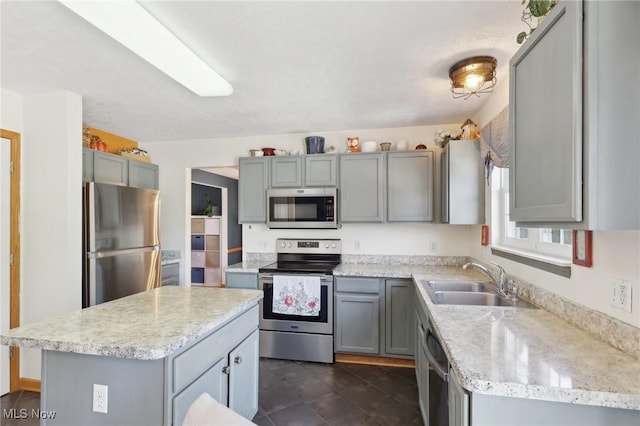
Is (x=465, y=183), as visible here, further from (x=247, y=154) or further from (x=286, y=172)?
(x=247, y=154)

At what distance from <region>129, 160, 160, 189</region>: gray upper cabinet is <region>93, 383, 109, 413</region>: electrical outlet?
2.59 meters

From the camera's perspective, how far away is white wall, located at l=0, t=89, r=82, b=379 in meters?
2.47

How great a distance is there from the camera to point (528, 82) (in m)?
1.16

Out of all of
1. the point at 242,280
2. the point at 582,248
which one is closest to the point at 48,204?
the point at 242,280

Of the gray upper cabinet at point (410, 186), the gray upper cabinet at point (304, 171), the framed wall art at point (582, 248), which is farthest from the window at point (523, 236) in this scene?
the gray upper cabinet at point (304, 171)

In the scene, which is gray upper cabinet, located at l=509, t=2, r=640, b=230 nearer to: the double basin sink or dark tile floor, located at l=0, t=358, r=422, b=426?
the double basin sink

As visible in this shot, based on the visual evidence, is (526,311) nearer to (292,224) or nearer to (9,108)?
(292,224)

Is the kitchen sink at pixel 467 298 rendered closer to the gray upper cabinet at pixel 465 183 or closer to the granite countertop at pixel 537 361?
the granite countertop at pixel 537 361

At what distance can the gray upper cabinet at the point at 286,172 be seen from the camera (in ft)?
11.1

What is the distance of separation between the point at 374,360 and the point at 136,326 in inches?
90.8

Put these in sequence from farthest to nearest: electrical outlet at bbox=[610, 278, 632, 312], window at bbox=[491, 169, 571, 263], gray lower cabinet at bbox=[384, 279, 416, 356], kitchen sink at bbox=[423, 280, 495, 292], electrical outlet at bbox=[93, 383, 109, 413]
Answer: gray lower cabinet at bbox=[384, 279, 416, 356], kitchen sink at bbox=[423, 280, 495, 292], window at bbox=[491, 169, 571, 263], electrical outlet at bbox=[93, 383, 109, 413], electrical outlet at bbox=[610, 278, 632, 312]

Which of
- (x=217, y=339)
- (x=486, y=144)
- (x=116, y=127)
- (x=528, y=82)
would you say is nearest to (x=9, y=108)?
(x=116, y=127)

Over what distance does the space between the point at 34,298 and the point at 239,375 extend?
1.98m

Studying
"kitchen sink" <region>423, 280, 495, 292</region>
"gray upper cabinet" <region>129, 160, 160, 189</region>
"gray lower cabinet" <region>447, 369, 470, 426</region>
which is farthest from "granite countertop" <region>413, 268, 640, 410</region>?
"gray upper cabinet" <region>129, 160, 160, 189</region>
